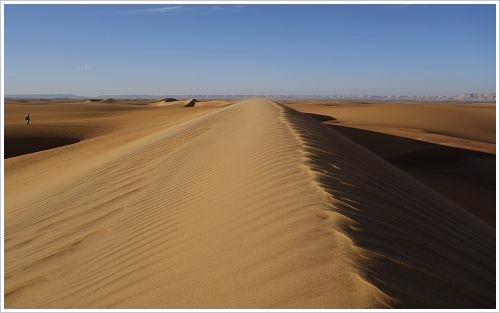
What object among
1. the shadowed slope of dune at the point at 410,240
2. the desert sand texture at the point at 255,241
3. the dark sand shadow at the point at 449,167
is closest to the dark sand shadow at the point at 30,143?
the dark sand shadow at the point at 449,167

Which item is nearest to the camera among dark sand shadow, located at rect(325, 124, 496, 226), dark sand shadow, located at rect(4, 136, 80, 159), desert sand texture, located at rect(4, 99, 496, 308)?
desert sand texture, located at rect(4, 99, 496, 308)

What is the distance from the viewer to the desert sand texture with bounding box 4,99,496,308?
2592 millimetres

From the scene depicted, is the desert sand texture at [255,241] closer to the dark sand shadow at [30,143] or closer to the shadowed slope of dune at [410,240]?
the shadowed slope of dune at [410,240]

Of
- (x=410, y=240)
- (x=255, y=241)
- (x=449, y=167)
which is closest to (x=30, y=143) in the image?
(x=449, y=167)

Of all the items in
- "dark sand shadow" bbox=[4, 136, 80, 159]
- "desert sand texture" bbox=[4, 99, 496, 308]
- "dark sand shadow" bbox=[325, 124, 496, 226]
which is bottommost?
"dark sand shadow" bbox=[4, 136, 80, 159]

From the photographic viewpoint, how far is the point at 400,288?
2498 mm

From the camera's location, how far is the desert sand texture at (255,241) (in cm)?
259

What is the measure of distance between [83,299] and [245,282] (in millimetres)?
1205

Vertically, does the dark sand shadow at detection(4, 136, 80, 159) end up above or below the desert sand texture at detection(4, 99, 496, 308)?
below

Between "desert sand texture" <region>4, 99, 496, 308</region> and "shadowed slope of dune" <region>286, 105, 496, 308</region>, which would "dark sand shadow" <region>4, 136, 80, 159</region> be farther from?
"shadowed slope of dune" <region>286, 105, 496, 308</region>

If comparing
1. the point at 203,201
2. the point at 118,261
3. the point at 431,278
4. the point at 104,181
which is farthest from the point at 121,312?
the point at 104,181

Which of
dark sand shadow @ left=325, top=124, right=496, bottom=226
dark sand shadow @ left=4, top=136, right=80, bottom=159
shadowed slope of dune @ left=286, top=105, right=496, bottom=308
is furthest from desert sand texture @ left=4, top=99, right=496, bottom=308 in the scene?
dark sand shadow @ left=4, top=136, right=80, bottom=159

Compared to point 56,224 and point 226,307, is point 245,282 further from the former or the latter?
point 56,224

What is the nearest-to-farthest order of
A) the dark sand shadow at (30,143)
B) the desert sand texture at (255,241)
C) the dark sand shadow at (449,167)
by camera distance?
the desert sand texture at (255,241) → the dark sand shadow at (449,167) → the dark sand shadow at (30,143)
